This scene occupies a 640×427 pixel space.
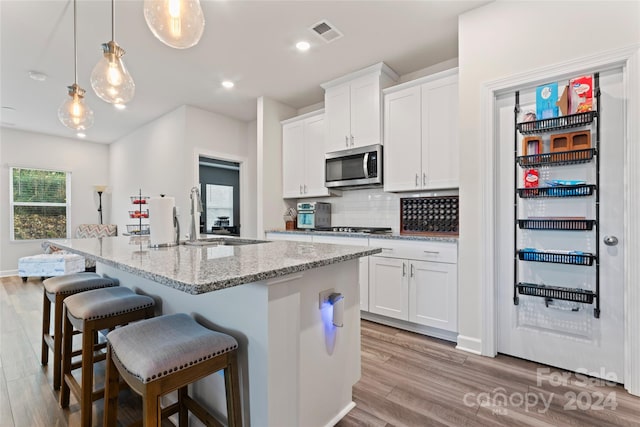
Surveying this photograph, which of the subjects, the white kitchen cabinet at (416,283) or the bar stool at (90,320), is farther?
the white kitchen cabinet at (416,283)

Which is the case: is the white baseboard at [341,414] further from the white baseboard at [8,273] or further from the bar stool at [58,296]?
the white baseboard at [8,273]

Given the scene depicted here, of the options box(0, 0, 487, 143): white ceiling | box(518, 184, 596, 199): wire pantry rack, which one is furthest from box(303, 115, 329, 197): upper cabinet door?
box(518, 184, 596, 199): wire pantry rack

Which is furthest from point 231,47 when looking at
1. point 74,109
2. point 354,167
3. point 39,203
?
point 39,203

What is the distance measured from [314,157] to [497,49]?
2.27 meters

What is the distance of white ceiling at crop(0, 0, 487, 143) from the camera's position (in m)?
2.38

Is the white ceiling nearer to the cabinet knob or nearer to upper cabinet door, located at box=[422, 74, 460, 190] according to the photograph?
upper cabinet door, located at box=[422, 74, 460, 190]

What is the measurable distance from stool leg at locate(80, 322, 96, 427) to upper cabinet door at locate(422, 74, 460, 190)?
2.79m

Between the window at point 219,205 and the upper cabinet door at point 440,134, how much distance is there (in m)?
6.02

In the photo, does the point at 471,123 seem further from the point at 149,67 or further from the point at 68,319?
the point at 149,67

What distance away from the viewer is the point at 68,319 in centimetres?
170

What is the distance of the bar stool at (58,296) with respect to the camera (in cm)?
183

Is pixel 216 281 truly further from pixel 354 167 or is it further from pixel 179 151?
pixel 179 151

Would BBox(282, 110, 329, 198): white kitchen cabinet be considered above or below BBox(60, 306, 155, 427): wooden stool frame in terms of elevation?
above

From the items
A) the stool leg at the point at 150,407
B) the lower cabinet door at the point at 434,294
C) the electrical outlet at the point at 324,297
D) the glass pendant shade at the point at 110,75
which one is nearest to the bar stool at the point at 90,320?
the stool leg at the point at 150,407
